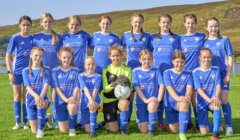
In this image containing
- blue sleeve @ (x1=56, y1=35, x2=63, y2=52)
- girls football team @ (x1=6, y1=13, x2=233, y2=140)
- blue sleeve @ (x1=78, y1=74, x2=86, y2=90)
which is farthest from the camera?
blue sleeve @ (x1=56, y1=35, x2=63, y2=52)

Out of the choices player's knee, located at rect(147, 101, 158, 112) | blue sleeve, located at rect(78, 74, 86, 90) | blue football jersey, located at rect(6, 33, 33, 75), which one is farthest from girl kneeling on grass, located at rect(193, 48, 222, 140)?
blue football jersey, located at rect(6, 33, 33, 75)

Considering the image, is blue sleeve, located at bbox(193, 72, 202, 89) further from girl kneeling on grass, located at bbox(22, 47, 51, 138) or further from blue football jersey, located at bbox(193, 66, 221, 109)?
girl kneeling on grass, located at bbox(22, 47, 51, 138)

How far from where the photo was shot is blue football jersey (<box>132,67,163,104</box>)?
7.75 m

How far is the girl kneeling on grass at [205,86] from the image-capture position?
24.3 ft

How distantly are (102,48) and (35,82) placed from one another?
1.49 metres

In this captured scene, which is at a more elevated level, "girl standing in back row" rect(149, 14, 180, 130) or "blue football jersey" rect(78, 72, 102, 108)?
"girl standing in back row" rect(149, 14, 180, 130)

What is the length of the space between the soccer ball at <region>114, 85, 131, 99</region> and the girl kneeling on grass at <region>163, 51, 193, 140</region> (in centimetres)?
72

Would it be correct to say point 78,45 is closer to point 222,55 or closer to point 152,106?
point 152,106

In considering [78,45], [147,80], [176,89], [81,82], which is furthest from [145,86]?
[78,45]

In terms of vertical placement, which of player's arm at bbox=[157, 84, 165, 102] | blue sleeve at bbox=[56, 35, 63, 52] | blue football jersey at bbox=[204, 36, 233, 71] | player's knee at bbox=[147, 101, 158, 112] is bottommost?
player's knee at bbox=[147, 101, 158, 112]

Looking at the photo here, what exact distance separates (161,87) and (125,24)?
10599 cm

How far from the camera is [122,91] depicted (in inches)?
293

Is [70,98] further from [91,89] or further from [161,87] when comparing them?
[161,87]

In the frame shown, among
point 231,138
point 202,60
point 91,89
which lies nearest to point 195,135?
point 231,138
